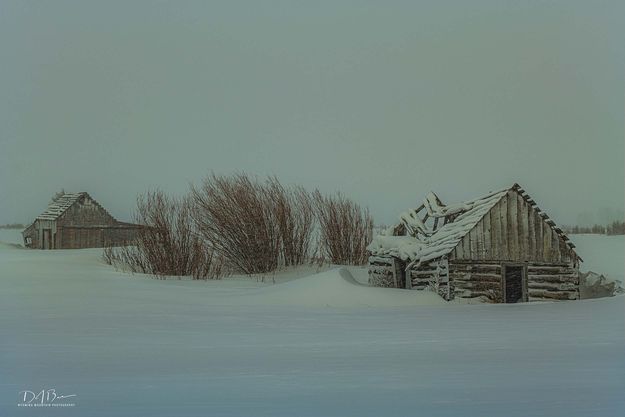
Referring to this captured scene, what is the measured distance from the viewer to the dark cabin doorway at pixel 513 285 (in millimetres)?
16297

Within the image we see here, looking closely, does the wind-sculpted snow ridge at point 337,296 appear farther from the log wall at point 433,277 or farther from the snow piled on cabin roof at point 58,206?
the snow piled on cabin roof at point 58,206

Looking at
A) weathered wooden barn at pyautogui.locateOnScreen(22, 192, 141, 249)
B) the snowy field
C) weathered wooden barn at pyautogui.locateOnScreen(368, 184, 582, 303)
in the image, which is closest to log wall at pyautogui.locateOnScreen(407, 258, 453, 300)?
weathered wooden barn at pyautogui.locateOnScreen(368, 184, 582, 303)

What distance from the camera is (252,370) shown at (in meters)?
9.05

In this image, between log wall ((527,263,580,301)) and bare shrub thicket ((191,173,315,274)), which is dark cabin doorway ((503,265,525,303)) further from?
bare shrub thicket ((191,173,315,274))

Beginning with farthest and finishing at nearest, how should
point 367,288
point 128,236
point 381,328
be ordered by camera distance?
point 128,236
point 367,288
point 381,328

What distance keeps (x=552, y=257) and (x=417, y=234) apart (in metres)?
3.05

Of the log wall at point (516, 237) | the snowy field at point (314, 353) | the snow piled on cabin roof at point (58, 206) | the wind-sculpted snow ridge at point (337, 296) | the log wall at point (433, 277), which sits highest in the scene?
the snow piled on cabin roof at point (58, 206)

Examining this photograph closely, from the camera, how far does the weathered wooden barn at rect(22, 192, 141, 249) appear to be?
2677 centimetres

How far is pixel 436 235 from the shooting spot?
53.1 feet

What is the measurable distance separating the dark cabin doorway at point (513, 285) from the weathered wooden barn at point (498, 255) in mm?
21

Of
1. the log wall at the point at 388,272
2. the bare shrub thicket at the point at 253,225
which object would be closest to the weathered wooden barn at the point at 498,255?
the log wall at the point at 388,272

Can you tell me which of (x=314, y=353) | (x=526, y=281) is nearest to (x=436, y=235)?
(x=526, y=281)

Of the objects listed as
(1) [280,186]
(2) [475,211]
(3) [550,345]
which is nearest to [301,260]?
(1) [280,186]

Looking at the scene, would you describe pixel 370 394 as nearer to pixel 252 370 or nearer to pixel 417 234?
pixel 252 370
